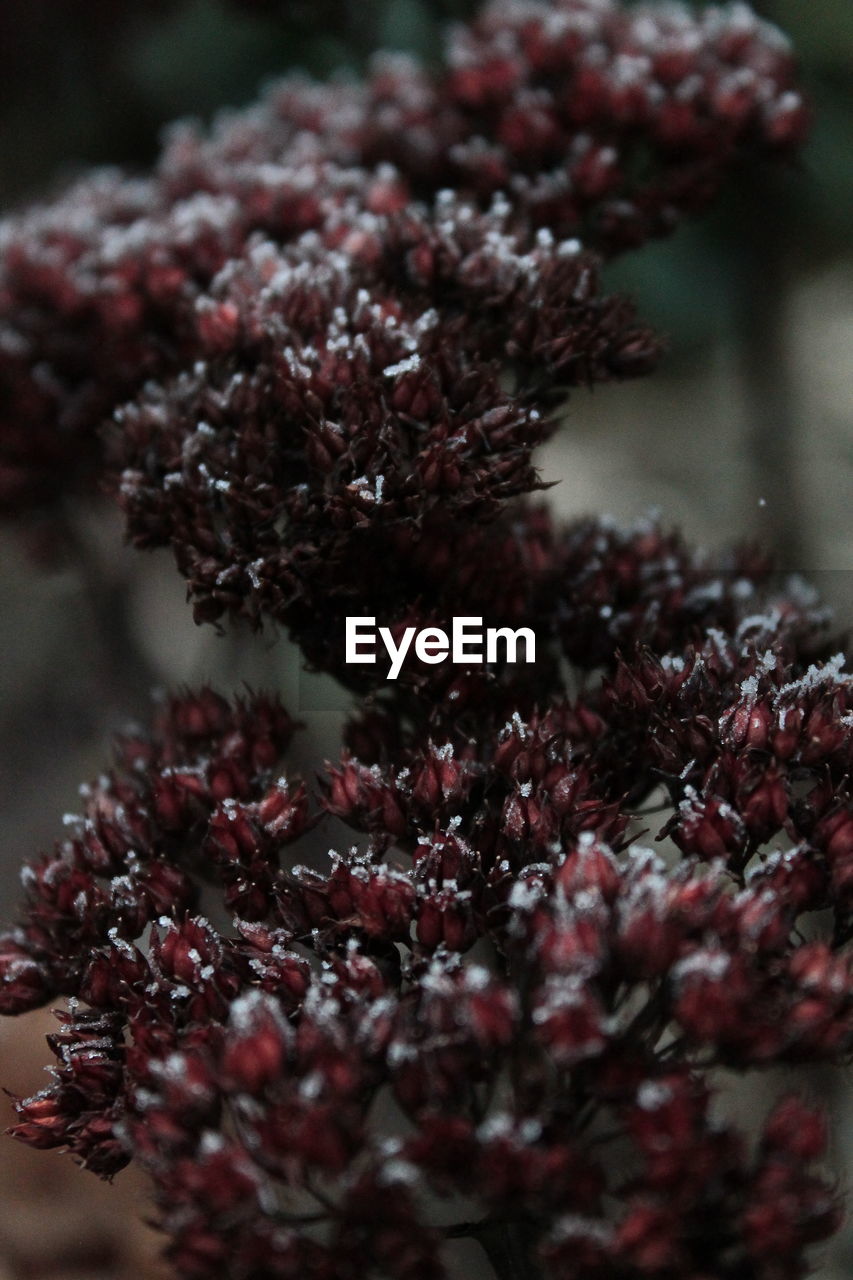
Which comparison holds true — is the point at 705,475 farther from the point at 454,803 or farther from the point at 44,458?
the point at 454,803

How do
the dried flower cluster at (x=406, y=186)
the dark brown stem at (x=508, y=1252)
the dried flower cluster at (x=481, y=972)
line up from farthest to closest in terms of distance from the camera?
the dried flower cluster at (x=406, y=186)
the dark brown stem at (x=508, y=1252)
the dried flower cluster at (x=481, y=972)

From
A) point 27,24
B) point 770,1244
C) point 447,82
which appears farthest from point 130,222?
point 770,1244

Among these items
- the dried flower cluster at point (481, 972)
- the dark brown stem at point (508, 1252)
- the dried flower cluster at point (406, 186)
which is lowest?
the dark brown stem at point (508, 1252)

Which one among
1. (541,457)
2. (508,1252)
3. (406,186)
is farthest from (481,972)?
(541,457)

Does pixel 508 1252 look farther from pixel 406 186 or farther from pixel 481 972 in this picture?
pixel 406 186

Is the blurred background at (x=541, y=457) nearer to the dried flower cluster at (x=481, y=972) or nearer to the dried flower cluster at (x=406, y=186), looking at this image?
the dried flower cluster at (x=406, y=186)

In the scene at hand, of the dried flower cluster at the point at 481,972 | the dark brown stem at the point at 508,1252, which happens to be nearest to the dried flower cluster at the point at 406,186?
the dried flower cluster at the point at 481,972

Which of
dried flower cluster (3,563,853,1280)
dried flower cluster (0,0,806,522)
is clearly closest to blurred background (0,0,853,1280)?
dried flower cluster (0,0,806,522)

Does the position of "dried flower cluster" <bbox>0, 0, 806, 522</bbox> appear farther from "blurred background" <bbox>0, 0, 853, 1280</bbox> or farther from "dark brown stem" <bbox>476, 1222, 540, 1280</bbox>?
"dark brown stem" <bbox>476, 1222, 540, 1280</bbox>
